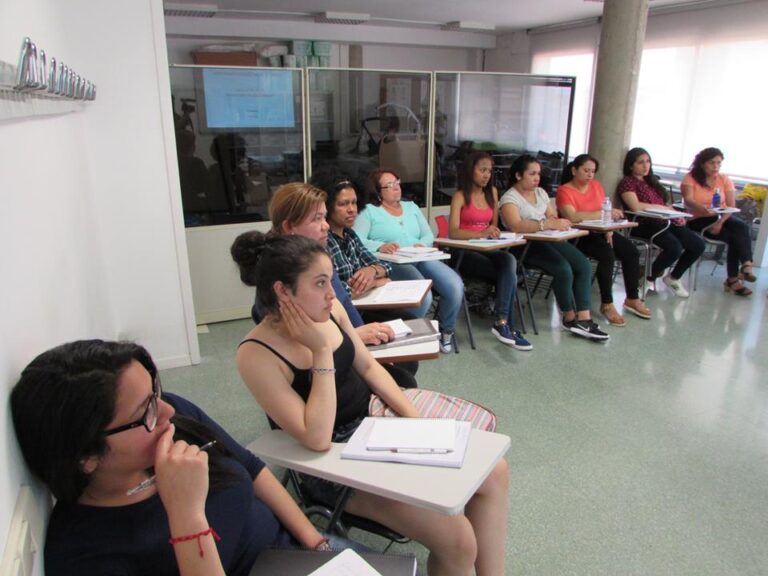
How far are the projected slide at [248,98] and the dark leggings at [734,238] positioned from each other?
3.74 metres

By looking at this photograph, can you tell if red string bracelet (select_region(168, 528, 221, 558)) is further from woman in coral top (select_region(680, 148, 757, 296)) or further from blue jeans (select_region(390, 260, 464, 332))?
woman in coral top (select_region(680, 148, 757, 296))

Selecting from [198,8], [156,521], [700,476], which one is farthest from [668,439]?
[198,8]

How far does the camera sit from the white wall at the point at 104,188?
1.30m

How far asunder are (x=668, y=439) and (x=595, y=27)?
7.26m

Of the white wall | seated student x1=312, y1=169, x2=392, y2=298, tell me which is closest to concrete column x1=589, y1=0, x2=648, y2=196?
seated student x1=312, y1=169, x2=392, y2=298

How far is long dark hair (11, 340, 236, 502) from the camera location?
2.78 feet

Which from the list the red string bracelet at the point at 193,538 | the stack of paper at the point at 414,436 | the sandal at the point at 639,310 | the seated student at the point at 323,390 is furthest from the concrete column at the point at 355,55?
the red string bracelet at the point at 193,538

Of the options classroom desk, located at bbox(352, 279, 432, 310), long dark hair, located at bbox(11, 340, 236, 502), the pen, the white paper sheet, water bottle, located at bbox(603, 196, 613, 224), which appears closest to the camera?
long dark hair, located at bbox(11, 340, 236, 502)

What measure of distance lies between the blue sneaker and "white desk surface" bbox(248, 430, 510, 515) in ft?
7.61

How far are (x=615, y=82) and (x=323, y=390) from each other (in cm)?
435

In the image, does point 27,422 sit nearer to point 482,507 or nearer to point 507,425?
point 482,507

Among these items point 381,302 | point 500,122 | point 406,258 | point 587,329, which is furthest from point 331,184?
point 500,122

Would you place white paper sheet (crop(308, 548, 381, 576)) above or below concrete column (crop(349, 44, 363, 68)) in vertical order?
below

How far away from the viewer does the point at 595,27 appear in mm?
8062
